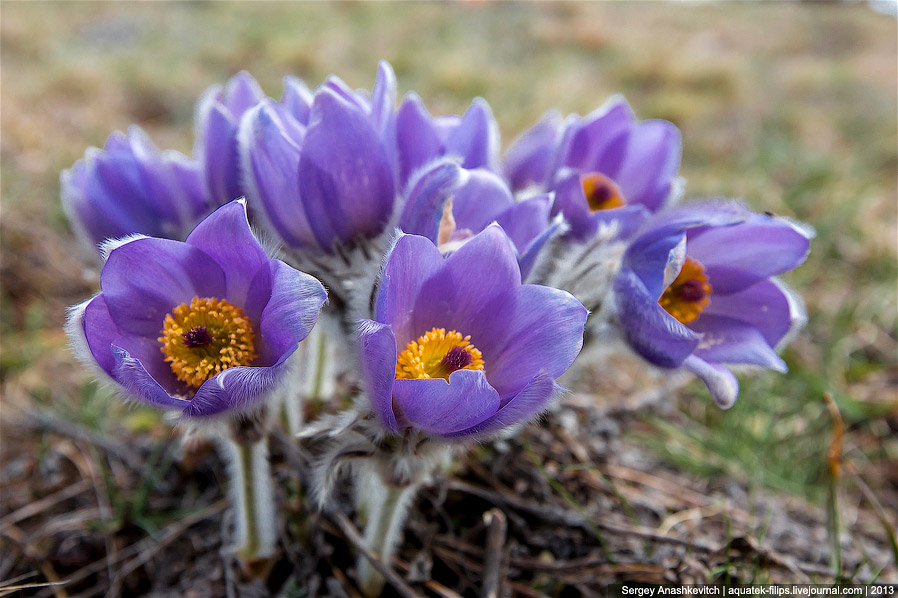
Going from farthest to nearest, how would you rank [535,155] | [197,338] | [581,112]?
[581,112]
[535,155]
[197,338]

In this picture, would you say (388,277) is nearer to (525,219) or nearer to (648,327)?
(525,219)

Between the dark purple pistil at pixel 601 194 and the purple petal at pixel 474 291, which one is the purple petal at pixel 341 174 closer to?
the purple petal at pixel 474 291

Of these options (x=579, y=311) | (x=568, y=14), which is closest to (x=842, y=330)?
(x=579, y=311)

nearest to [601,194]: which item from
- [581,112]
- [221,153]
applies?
[221,153]

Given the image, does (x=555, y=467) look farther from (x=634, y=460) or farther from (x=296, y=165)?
(x=296, y=165)

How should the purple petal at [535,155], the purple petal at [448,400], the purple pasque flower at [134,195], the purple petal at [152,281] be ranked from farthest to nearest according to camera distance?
the purple petal at [535,155], the purple pasque flower at [134,195], the purple petal at [152,281], the purple petal at [448,400]

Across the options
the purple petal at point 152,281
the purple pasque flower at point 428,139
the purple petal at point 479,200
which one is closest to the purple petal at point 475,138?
the purple pasque flower at point 428,139

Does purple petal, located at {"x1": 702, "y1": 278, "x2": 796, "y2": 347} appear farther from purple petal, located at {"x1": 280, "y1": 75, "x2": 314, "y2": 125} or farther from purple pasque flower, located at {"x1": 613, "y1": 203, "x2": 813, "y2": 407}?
purple petal, located at {"x1": 280, "y1": 75, "x2": 314, "y2": 125}
